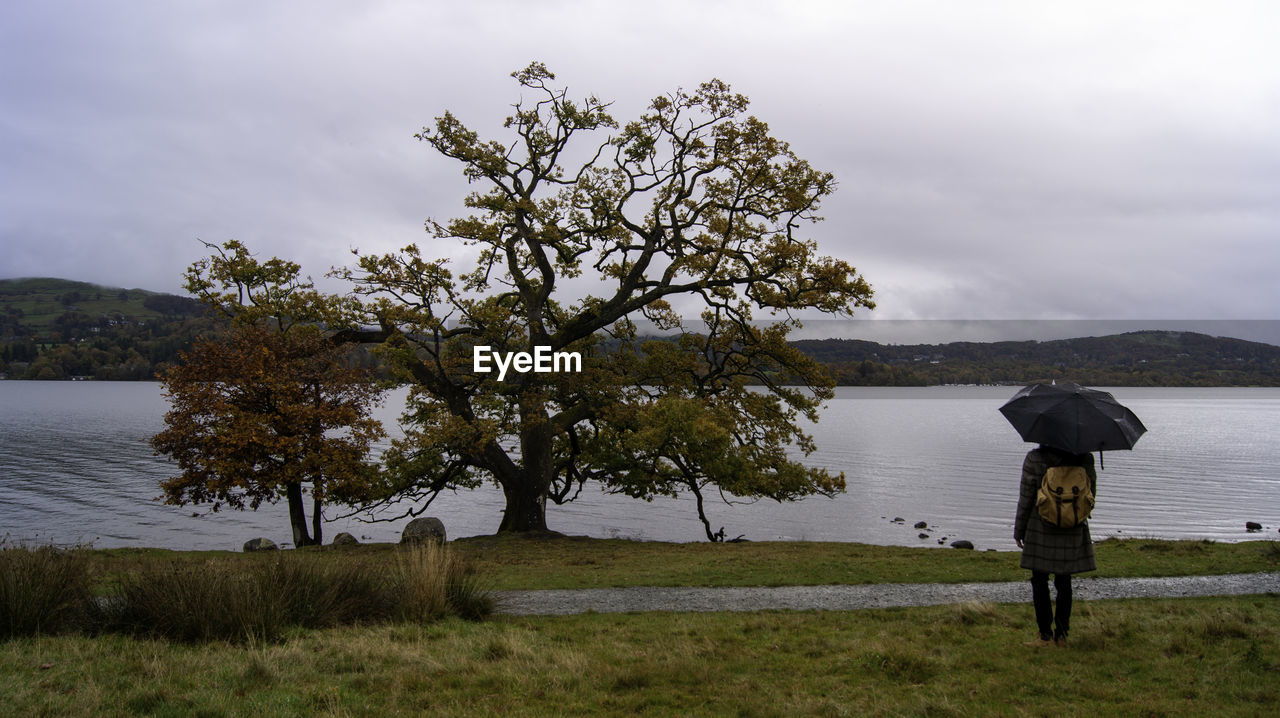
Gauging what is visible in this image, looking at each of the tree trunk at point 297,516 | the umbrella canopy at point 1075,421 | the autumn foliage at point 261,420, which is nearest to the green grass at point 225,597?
the umbrella canopy at point 1075,421

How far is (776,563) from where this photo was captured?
15992 millimetres

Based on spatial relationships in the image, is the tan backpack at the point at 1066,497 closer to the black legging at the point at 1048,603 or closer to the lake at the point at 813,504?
the black legging at the point at 1048,603

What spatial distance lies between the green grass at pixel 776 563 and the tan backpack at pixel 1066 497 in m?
6.20

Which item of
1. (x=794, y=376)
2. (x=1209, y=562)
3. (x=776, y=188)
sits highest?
(x=776, y=188)

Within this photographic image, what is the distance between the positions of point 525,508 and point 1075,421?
60.9 feet

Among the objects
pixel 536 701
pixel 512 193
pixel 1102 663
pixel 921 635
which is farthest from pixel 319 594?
pixel 512 193

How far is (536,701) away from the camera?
21.5 ft

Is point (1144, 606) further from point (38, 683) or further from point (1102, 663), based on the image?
point (38, 683)

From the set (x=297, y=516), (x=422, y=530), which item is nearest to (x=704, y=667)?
(x=422, y=530)

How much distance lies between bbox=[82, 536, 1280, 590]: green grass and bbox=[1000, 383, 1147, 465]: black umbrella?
Answer: 6444mm

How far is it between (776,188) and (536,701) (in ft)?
63.1

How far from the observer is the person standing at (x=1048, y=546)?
7.79m

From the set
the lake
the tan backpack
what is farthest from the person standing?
the lake

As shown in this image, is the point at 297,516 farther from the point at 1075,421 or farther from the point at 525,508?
the point at 1075,421
